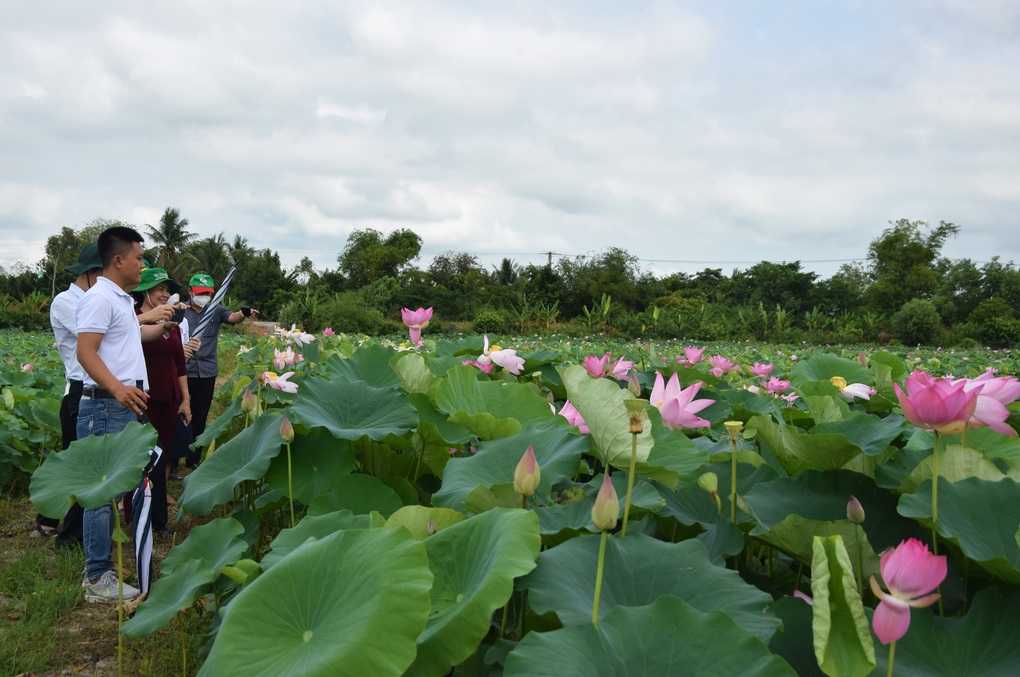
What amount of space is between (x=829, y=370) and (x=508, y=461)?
1542 mm

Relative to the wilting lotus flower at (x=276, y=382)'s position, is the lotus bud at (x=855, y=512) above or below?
above

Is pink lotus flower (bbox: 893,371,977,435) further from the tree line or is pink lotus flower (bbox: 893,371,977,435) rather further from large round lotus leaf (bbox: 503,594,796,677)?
the tree line

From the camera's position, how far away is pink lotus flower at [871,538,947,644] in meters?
0.65

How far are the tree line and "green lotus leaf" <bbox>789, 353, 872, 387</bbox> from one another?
20.9 m

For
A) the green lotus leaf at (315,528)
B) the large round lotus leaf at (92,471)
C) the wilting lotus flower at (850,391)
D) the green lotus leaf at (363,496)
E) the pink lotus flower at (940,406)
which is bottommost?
the large round lotus leaf at (92,471)

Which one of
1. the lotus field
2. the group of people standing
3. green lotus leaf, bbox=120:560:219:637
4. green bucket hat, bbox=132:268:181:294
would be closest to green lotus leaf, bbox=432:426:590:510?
the lotus field

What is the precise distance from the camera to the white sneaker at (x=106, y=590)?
269cm

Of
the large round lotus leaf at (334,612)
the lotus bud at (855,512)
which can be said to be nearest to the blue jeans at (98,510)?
the large round lotus leaf at (334,612)

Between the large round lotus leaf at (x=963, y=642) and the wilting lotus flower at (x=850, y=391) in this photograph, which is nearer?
the large round lotus leaf at (x=963, y=642)

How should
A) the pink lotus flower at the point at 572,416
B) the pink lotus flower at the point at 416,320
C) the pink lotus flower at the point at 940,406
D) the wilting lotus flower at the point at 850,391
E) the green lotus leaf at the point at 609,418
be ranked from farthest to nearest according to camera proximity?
the pink lotus flower at the point at 416,320
the wilting lotus flower at the point at 850,391
the pink lotus flower at the point at 572,416
the green lotus leaf at the point at 609,418
the pink lotus flower at the point at 940,406

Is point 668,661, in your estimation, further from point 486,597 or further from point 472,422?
point 472,422

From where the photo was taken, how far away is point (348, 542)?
35.9 inches

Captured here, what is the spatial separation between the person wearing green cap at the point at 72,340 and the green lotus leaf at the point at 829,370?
2.85 m

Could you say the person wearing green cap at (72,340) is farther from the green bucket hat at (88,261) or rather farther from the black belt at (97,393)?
the black belt at (97,393)
